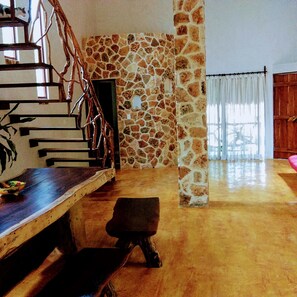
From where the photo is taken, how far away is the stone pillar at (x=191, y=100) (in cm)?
444

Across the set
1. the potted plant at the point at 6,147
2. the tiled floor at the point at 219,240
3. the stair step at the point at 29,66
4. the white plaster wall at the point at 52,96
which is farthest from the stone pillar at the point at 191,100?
the white plaster wall at the point at 52,96

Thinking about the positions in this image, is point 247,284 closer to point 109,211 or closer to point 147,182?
point 109,211

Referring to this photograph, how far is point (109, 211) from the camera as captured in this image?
183 inches

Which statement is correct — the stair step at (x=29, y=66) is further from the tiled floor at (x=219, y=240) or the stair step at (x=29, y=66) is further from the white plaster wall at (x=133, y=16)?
the white plaster wall at (x=133, y=16)

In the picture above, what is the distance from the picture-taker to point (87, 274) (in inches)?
79.1

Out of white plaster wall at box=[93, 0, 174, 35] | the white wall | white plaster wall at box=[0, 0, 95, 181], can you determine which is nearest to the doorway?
white plaster wall at box=[0, 0, 95, 181]

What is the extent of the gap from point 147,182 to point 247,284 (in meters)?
3.80

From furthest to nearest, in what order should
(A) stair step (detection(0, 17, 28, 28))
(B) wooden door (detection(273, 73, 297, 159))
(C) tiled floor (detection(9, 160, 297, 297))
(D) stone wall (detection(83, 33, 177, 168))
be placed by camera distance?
(B) wooden door (detection(273, 73, 297, 159)) < (D) stone wall (detection(83, 33, 177, 168)) < (A) stair step (detection(0, 17, 28, 28)) < (C) tiled floor (detection(9, 160, 297, 297))

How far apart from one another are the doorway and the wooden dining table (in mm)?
4608

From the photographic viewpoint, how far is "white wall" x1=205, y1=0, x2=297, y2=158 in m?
7.85

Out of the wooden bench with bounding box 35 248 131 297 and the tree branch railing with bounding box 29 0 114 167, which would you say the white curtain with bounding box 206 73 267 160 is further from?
the wooden bench with bounding box 35 248 131 297

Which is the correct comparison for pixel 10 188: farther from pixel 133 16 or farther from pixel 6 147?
pixel 133 16

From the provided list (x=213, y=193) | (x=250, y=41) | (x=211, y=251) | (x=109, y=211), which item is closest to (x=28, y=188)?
(x=211, y=251)

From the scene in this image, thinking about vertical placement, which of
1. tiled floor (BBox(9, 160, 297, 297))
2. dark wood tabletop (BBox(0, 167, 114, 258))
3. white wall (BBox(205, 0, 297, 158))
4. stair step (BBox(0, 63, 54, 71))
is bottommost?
tiled floor (BBox(9, 160, 297, 297))
